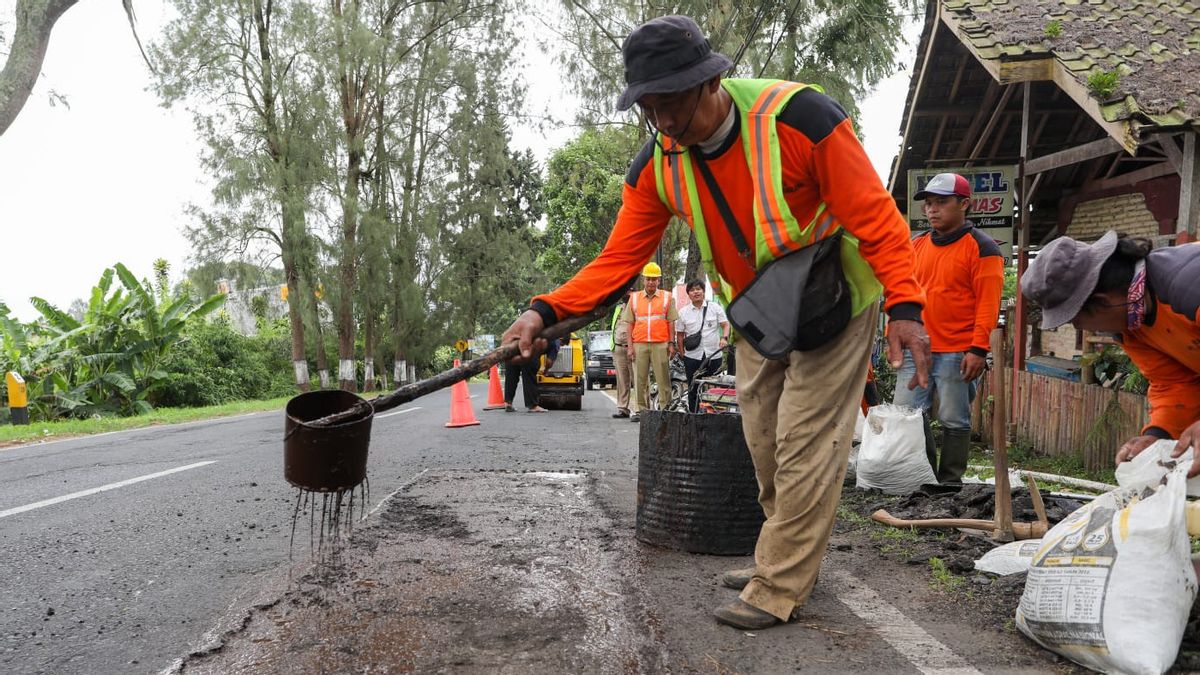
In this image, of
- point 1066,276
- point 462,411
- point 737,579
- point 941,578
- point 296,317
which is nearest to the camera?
point 1066,276

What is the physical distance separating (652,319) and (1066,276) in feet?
28.0


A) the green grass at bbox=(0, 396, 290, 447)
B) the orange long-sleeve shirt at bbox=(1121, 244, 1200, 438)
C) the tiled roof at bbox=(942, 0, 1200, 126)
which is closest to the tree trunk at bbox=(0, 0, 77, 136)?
the green grass at bbox=(0, 396, 290, 447)

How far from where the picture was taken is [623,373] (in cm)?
1342

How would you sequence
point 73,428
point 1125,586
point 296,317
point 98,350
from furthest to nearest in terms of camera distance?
point 296,317, point 98,350, point 73,428, point 1125,586

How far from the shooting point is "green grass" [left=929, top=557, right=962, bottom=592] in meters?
3.63

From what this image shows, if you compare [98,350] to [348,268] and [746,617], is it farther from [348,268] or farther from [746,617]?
[746,617]

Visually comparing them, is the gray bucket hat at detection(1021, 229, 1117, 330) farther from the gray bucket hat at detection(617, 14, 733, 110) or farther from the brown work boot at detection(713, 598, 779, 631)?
the brown work boot at detection(713, 598, 779, 631)

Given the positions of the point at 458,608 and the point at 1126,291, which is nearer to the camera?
the point at 1126,291

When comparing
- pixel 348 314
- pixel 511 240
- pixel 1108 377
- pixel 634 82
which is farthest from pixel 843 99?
pixel 511 240

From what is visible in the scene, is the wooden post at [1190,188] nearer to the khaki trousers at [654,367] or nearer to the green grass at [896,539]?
the green grass at [896,539]

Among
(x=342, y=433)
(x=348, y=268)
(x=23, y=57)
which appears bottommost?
(x=342, y=433)

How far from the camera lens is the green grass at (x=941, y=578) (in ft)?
11.9

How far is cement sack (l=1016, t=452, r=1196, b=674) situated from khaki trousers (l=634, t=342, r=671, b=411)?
8459 millimetres

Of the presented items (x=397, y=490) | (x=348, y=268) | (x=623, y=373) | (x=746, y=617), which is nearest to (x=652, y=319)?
(x=623, y=373)
